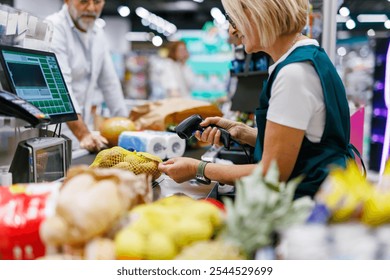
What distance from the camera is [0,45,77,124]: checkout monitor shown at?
5.98 ft

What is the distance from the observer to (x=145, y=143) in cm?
274

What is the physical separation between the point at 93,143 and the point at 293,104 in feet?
5.82

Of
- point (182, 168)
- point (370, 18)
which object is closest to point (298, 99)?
point (182, 168)

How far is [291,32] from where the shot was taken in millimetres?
1763

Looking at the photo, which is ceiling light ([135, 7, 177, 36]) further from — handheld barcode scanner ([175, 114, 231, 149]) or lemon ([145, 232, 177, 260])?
lemon ([145, 232, 177, 260])

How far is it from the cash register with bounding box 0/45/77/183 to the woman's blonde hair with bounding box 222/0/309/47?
2.43 feet

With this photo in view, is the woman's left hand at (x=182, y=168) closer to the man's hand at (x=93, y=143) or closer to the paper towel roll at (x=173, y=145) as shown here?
the paper towel roll at (x=173, y=145)

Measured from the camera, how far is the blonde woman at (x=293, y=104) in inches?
61.6

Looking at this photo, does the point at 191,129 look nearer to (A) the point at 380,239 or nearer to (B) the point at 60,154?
(B) the point at 60,154

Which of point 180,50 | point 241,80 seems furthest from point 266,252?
point 180,50

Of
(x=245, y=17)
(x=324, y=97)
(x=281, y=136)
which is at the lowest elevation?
(x=281, y=136)

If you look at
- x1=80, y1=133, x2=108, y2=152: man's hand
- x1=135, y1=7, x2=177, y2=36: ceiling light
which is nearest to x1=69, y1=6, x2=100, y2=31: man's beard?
x1=80, y1=133, x2=108, y2=152: man's hand

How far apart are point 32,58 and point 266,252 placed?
54.4 inches
